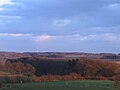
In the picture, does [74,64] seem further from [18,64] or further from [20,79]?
[20,79]

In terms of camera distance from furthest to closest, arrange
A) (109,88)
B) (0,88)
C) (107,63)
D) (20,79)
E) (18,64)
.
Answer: (18,64)
(107,63)
(20,79)
(0,88)
(109,88)

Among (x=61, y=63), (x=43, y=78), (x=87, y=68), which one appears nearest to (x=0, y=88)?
(x=43, y=78)

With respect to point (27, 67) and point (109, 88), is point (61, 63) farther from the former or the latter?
point (109, 88)

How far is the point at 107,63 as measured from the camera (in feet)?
251

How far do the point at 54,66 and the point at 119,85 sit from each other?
39119mm

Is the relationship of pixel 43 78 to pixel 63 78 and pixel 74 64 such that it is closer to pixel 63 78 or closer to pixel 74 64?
pixel 63 78

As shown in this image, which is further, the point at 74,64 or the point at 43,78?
the point at 74,64

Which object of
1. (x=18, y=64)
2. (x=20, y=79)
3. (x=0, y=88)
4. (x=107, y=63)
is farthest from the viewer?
(x=18, y=64)

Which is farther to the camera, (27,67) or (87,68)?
(27,67)

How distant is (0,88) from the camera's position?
161ft

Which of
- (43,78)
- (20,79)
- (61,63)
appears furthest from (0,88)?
(61,63)

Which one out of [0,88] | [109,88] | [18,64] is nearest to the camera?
[109,88]

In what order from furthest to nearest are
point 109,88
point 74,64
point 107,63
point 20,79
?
point 74,64, point 107,63, point 20,79, point 109,88

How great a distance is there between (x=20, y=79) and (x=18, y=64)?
24.8m
